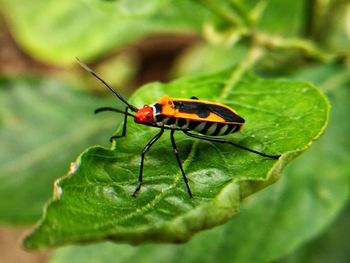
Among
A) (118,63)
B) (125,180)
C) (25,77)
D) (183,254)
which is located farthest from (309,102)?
(118,63)

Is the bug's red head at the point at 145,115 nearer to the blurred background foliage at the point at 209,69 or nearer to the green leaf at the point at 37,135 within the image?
the blurred background foliage at the point at 209,69

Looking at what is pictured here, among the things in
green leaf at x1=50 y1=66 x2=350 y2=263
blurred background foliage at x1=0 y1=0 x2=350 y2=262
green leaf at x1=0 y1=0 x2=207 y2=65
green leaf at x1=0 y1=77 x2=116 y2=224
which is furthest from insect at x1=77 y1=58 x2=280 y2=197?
green leaf at x1=0 y1=0 x2=207 y2=65

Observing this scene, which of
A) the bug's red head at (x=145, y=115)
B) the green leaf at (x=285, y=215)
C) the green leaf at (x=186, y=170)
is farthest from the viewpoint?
the green leaf at (x=285, y=215)

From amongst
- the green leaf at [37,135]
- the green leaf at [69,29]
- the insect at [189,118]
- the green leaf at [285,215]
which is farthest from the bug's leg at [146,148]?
the green leaf at [69,29]

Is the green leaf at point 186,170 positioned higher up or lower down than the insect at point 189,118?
lower down

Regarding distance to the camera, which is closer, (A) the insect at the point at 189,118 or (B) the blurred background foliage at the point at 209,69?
(A) the insect at the point at 189,118

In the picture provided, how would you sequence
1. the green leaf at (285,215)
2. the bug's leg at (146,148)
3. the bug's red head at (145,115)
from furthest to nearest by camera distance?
the green leaf at (285,215), the bug's red head at (145,115), the bug's leg at (146,148)

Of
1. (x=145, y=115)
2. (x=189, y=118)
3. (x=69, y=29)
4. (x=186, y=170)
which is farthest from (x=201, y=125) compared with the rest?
(x=69, y=29)
